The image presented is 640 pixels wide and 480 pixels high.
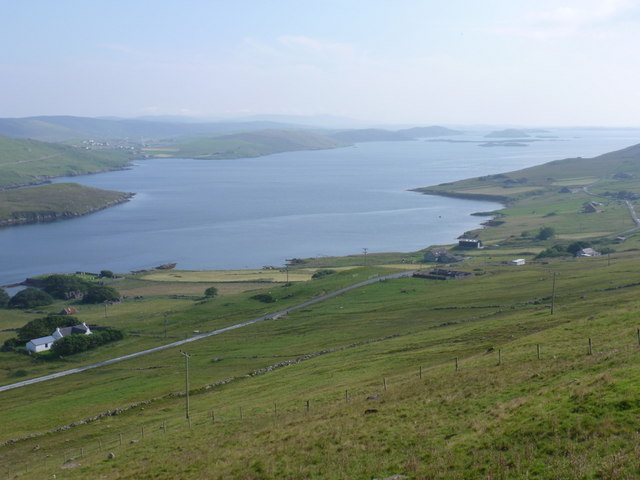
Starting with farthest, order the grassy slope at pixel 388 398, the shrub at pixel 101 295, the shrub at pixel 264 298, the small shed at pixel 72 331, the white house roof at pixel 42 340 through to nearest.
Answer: the shrub at pixel 101 295 < the shrub at pixel 264 298 < the small shed at pixel 72 331 < the white house roof at pixel 42 340 < the grassy slope at pixel 388 398

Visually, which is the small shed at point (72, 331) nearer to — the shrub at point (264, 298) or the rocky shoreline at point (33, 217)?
the shrub at point (264, 298)

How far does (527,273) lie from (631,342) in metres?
54.1

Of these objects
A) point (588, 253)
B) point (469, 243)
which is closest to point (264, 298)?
point (588, 253)

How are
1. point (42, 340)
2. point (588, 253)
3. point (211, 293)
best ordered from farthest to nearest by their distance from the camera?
point (588, 253) → point (211, 293) → point (42, 340)

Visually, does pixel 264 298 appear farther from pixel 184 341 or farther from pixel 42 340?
pixel 42 340

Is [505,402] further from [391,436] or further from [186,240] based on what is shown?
[186,240]

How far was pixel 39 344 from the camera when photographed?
63.1 metres

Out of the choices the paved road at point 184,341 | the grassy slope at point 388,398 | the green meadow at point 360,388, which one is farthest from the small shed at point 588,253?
the paved road at point 184,341

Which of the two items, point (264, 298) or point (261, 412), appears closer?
point (261, 412)

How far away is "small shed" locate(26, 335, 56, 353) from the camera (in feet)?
205

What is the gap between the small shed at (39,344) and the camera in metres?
62.6

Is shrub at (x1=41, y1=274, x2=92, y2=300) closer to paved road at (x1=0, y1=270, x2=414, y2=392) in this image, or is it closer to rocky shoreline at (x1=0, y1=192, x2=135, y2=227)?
paved road at (x1=0, y1=270, x2=414, y2=392)

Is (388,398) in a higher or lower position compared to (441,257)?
higher

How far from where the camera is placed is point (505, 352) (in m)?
33.2
